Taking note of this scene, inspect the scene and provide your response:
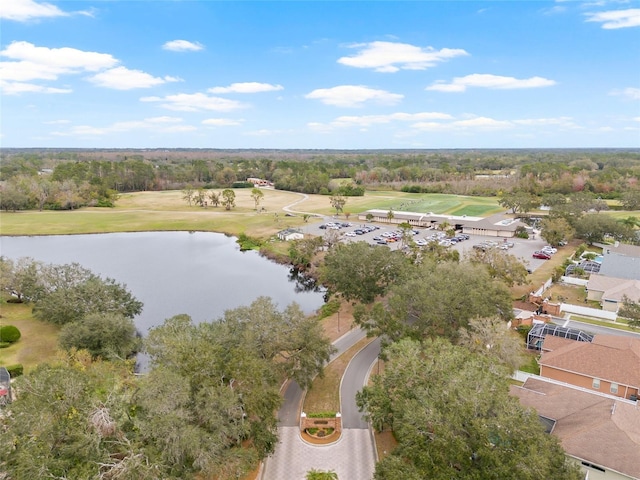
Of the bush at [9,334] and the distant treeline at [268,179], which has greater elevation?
the distant treeline at [268,179]

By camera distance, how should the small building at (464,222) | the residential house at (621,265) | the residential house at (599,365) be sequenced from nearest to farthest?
the residential house at (599,365) < the residential house at (621,265) < the small building at (464,222)

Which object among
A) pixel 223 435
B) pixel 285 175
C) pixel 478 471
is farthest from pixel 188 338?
pixel 285 175

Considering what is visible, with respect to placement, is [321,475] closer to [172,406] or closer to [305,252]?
[172,406]

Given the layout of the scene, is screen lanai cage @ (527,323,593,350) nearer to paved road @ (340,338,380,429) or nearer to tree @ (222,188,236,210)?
paved road @ (340,338,380,429)

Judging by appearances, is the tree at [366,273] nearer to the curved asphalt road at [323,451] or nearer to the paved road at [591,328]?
the curved asphalt road at [323,451]

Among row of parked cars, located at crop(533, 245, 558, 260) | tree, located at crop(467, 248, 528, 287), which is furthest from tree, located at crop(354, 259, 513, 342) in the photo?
row of parked cars, located at crop(533, 245, 558, 260)

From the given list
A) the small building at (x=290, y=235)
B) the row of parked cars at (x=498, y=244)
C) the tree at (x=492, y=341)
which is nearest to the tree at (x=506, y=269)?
the tree at (x=492, y=341)

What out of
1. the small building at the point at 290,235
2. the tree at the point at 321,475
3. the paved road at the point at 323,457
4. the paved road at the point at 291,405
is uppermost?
the small building at the point at 290,235
